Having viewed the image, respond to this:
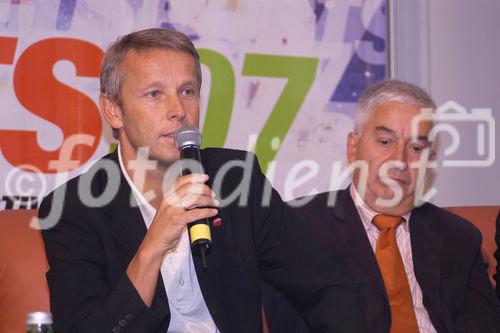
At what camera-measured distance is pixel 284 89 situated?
4.04 metres

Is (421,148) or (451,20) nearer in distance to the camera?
(421,148)

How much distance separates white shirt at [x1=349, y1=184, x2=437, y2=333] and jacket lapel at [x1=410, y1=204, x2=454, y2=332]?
0.03 meters

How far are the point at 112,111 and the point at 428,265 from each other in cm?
132

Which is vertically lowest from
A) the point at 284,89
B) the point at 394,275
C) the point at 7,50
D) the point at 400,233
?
the point at 394,275

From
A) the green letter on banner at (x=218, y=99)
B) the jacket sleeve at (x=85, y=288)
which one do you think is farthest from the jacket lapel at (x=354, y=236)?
the green letter on banner at (x=218, y=99)

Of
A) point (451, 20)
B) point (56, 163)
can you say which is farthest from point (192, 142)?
point (451, 20)

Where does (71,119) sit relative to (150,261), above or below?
above

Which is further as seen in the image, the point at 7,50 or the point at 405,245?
the point at 7,50

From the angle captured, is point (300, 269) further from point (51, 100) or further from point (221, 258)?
point (51, 100)

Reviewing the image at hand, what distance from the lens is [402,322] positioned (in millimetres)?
2801

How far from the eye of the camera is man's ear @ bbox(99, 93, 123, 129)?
256cm

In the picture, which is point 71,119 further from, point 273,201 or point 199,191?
point 199,191

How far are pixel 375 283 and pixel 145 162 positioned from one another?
3.18 feet

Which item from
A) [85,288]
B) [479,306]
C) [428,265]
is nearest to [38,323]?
[85,288]
